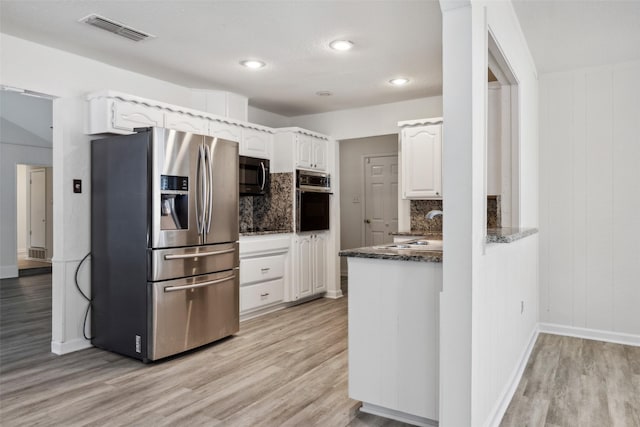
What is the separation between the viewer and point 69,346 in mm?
3453

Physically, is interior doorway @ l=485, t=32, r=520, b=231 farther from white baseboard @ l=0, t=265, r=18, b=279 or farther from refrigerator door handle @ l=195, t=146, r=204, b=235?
white baseboard @ l=0, t=265, r=18, b=279

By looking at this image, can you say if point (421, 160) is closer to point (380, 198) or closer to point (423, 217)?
point (423, 217)

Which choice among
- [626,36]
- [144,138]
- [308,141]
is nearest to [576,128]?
[626,36]

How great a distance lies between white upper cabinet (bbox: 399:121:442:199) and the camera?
458 centimetres

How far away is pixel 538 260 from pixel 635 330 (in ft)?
3.06

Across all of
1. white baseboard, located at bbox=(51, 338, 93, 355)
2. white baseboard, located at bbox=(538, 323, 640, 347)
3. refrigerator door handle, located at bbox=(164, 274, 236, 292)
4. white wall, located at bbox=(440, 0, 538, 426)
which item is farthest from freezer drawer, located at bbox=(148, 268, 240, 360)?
white baseboard, located at bbox=(538, 323, 640, 347)

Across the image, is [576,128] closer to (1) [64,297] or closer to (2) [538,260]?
(2) [538,260]

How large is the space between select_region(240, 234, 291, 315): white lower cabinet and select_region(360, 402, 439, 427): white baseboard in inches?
88.5

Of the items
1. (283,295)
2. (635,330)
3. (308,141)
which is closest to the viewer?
(635,330)

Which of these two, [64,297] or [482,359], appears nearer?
[482,359]

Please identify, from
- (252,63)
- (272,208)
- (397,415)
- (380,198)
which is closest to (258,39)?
(252,63)

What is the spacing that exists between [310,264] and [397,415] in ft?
10.1

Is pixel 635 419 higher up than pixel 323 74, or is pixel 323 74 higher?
pixel 323 74

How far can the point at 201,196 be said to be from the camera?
3430mm
